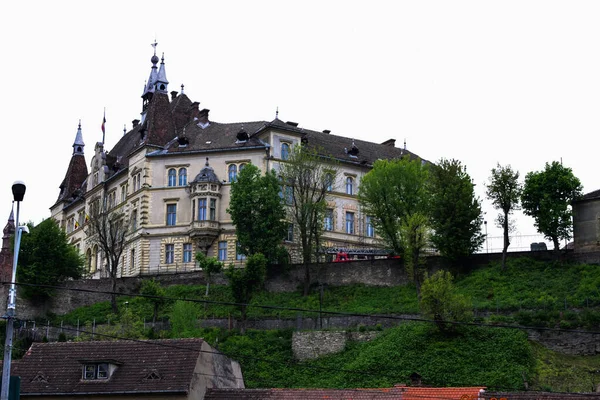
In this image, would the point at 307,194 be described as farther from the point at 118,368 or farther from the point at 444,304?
the point at 118,368

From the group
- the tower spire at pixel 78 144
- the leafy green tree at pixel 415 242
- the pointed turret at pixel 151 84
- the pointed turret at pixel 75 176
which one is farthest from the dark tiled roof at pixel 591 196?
the tower spire at pixel 78 144

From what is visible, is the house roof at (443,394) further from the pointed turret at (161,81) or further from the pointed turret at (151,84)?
the pointed turret at (151,84)

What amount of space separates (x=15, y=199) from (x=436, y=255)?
178 feet

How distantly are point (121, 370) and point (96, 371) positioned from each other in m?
1.17

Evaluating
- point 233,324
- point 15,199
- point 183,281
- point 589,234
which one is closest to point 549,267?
point 589,234

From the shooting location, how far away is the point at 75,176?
11319cm

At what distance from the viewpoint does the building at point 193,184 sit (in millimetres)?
90750

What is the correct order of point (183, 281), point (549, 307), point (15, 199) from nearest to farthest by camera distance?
point (15, 199) < point (549, 307) < point (183, 281)

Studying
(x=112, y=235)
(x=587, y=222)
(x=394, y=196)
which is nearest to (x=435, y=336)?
(x=587, y=222)

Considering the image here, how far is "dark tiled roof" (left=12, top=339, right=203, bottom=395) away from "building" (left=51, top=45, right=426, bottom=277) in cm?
3607

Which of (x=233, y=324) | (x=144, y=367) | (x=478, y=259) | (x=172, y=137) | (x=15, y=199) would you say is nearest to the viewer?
(x=15, y=199)

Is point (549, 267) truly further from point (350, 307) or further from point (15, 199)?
point (15, 199)

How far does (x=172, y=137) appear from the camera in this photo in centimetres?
9669

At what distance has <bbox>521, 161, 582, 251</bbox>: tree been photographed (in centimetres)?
7900
